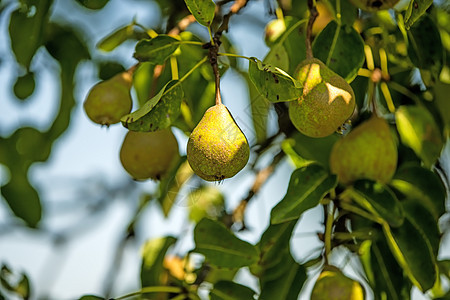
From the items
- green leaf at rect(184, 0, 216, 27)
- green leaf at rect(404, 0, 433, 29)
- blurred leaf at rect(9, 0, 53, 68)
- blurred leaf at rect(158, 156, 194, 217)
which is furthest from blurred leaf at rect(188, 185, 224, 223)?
green leaf at rect(404, 0, 433, 29)

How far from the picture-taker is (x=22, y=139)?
179 cm

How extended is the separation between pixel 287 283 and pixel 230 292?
0.11 metres

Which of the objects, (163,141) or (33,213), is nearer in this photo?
(163,141)

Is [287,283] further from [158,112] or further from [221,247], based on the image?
[158,112]

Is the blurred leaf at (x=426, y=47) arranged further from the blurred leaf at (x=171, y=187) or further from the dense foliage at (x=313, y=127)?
the blurred leaf at (x=171, y=187)

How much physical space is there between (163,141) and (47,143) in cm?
81

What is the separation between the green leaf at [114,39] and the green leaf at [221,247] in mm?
380

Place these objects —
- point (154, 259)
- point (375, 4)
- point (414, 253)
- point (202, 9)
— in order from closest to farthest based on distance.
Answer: point (202, 9), point (375, 4), point (414, 253), point (154, 259)

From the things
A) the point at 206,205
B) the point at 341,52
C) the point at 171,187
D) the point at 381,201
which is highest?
the point at 341,52

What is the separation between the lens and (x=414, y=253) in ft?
3.59

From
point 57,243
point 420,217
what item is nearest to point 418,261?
point 420,217

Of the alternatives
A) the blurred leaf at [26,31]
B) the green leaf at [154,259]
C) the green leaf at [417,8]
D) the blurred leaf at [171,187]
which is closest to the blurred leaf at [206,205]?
the blurred leaf at [171,187]

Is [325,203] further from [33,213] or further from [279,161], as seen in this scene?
[33,213]

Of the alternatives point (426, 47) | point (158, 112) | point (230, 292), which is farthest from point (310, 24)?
point (230, 292)
